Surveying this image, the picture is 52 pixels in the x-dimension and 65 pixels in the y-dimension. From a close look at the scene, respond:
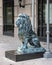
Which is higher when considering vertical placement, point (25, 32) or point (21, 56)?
point (25, 32)

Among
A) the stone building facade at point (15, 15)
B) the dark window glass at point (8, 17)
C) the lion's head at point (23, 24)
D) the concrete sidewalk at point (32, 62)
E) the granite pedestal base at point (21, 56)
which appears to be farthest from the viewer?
the dark window glass at point (8, 17)

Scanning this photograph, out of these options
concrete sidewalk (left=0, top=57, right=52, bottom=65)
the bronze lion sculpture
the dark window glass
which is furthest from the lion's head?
the dark window glass

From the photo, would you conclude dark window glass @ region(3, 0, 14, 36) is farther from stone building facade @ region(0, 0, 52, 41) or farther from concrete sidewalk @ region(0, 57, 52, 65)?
concrete sidewalk @ region(0, 57, 52, 65)

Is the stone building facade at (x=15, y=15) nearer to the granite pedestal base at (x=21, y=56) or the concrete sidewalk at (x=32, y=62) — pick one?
the granite pedestal base at (x=21, y=56)

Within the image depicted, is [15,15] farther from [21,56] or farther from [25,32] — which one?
[21,56]

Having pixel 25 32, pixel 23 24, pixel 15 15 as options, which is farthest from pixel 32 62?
pixel 15 15

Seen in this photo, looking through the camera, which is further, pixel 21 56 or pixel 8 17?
pixel 8 17

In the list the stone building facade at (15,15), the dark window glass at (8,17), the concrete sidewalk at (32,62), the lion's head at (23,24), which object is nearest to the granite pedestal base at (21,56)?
the concrete sidewalk at (32,62)

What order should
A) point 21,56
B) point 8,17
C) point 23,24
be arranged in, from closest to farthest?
point 21,56
point 23,24
point 8,17

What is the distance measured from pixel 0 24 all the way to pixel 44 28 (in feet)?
18.3

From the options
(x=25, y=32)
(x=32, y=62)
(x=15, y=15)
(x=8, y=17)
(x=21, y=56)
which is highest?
(x=15, y=15)

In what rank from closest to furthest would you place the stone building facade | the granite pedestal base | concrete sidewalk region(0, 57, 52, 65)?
1. concrete sidewalk region(0, 57, 52, 65)
2. the granite pedestal base
3. the stone building facade

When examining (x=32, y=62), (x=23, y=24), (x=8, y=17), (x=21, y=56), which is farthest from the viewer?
(x=8, y=17)

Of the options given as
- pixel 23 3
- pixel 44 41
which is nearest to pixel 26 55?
pixel 44 41
